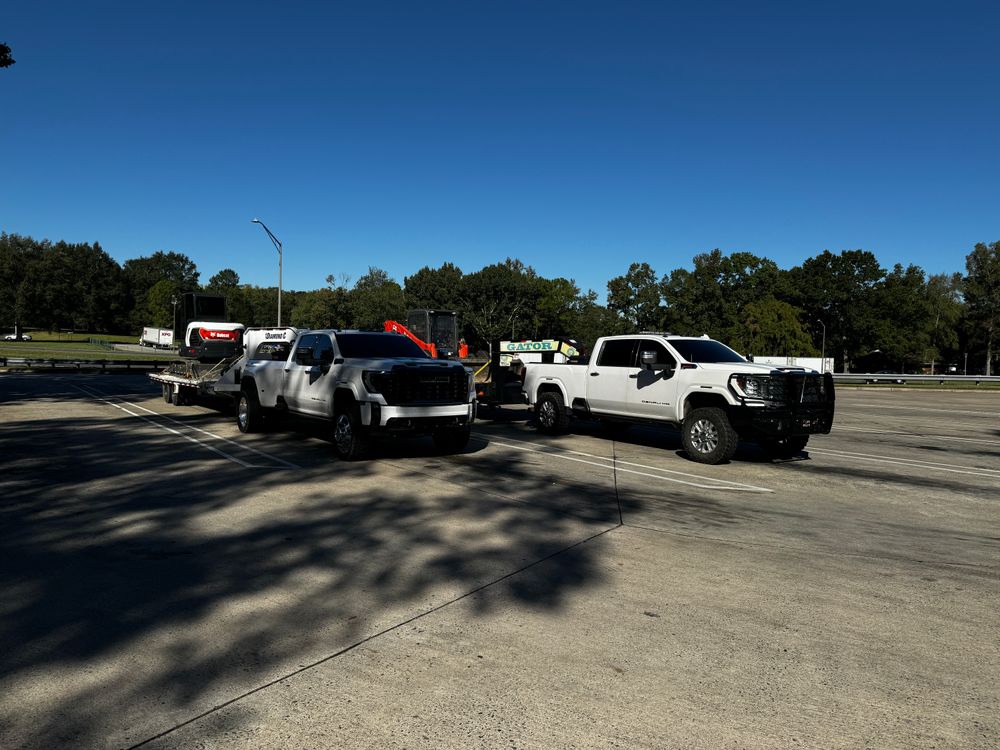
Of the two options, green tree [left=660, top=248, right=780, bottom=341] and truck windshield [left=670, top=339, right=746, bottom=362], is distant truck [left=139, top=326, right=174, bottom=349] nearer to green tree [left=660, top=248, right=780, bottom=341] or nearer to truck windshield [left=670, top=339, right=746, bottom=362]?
green tree [left=660, top=248, right=780, bottom=341]

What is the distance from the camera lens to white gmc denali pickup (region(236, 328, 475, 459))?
399 inches

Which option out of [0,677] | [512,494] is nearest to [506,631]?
[0,677]

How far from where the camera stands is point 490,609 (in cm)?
459

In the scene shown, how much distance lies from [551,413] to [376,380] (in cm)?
510

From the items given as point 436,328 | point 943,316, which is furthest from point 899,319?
point 436,328

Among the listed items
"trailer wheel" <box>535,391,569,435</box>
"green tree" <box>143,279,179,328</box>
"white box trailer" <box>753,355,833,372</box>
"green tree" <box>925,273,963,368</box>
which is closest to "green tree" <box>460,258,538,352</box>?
"white box trailer" <box>753,355,833,372</box>

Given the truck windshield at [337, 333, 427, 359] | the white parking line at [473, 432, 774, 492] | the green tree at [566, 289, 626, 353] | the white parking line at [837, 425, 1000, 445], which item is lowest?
the white parking line at [473, 432, 774, 492]

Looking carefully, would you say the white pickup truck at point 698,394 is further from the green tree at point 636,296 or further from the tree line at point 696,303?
the green tree at point 636,296

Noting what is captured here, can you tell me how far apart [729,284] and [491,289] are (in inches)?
1341

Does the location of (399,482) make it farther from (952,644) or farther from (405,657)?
(952,644)

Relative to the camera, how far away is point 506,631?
167 inches

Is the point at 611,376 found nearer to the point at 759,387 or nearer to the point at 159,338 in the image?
Answer: the point at 759,387

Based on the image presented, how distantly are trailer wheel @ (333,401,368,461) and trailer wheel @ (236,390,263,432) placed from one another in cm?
353

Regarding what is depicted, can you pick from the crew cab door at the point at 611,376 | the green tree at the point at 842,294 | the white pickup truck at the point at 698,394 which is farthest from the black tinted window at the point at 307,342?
the green tree at the point at 842,294
